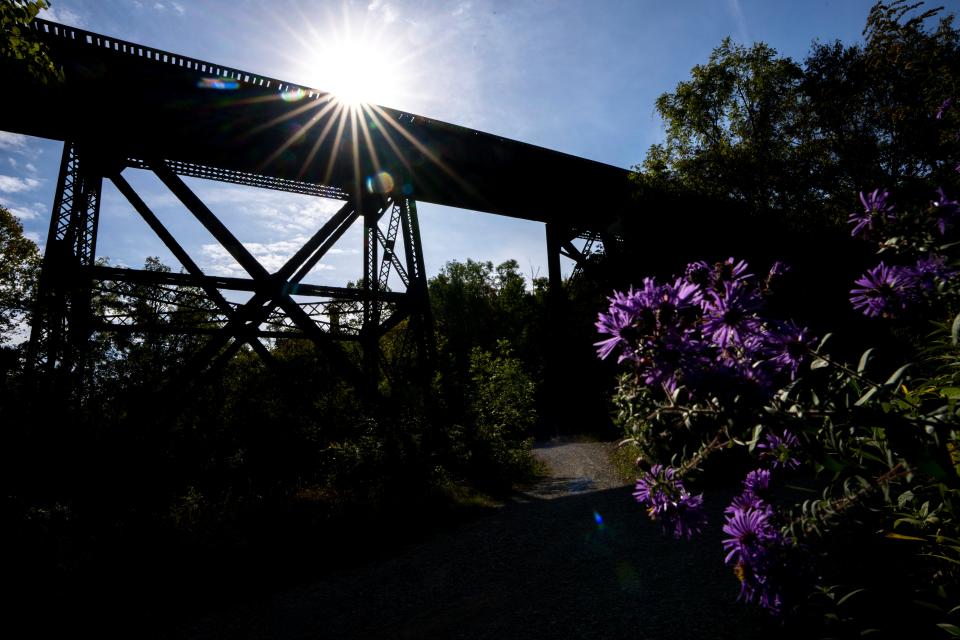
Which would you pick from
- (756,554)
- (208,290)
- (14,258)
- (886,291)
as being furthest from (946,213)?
(14,258)

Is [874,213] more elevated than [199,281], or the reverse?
[199,281]

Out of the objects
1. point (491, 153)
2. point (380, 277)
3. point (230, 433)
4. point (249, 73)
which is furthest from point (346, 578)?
point (491, 153)

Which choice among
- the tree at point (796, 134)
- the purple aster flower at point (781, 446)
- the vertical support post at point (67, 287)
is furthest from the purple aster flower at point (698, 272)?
the tree at point (796, 134)

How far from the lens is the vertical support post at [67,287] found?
17.5 ft

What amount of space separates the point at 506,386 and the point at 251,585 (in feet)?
34.2

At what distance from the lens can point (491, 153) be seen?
10328 millimetres

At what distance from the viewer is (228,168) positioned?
8.15 meters

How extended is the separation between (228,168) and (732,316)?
28.7 ft

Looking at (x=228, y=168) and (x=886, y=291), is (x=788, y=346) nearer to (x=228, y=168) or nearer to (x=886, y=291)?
(x=886, y=291)

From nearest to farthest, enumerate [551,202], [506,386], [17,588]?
[17,588] < [551,202] < [506,386]

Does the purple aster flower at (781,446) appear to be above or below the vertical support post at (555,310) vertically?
below

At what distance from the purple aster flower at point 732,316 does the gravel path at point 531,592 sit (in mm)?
2437

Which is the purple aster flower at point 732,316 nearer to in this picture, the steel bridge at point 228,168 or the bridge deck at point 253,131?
the steel bridge at point 228,168

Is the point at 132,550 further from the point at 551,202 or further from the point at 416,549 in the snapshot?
the point at 551,202
